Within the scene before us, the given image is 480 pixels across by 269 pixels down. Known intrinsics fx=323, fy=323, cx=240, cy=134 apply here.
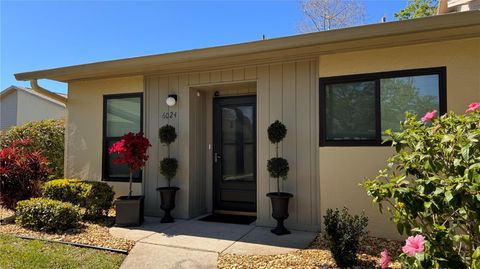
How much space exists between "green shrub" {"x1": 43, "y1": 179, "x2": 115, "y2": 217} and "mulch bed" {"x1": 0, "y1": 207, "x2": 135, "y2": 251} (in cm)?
25

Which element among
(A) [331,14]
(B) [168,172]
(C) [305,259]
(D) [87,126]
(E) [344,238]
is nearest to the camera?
(E) [344,238]

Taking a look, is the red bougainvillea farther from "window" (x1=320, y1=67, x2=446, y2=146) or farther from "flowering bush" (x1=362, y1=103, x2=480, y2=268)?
"flowering bush" (x1=362, y1=103, x2=480, y2=268)

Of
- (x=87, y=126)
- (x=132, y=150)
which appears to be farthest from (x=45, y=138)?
(x=132, y=150)

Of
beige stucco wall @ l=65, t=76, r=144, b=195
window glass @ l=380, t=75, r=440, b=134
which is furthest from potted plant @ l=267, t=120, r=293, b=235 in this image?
beige stucco wall @ l=65, t=76, r=144, b=195

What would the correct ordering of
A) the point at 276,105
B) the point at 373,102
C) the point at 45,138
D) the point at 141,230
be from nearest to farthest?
the point at 373,102 → the point at 141,230 → the point at 276,105 → the point at 45,138

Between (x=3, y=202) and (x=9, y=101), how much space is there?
14809mm

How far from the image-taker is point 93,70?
18.6ft

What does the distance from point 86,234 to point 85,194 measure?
94 centimetres

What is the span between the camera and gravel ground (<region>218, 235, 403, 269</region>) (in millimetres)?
3441

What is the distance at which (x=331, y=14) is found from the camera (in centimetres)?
1384

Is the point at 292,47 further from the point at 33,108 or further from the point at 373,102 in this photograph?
the point at 33,108

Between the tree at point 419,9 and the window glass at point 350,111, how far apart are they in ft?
43.0

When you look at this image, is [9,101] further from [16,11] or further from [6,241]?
[6,241]

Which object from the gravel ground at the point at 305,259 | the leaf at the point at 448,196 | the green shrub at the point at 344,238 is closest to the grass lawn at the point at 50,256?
the gravel ground at the point at 305,259
